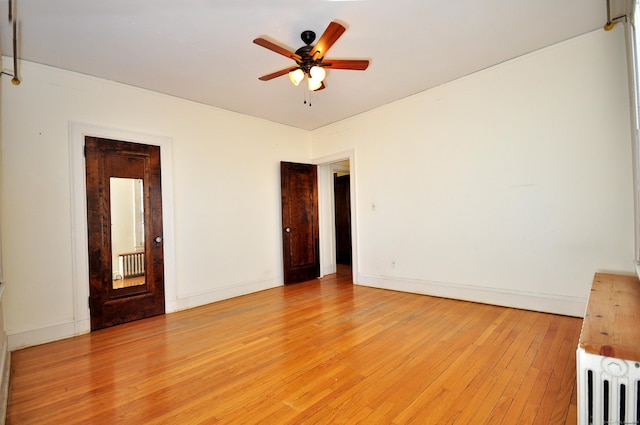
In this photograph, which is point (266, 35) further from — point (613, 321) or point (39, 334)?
point (39, 334)

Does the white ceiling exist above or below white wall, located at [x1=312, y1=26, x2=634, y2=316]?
above

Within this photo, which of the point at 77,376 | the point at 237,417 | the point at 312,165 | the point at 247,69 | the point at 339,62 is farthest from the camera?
the point at 312,165

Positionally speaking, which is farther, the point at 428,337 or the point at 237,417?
the point at 428,337

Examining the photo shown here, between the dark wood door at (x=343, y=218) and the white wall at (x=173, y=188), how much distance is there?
197 cm

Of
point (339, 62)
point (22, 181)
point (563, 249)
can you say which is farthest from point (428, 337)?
point (22, 181)

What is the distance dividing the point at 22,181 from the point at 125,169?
2.99ft

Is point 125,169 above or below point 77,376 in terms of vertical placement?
above

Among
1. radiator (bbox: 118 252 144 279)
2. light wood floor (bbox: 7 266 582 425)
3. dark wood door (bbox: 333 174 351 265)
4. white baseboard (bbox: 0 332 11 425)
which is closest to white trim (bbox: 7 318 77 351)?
light wood floor (bbox: 7 266 582 425)

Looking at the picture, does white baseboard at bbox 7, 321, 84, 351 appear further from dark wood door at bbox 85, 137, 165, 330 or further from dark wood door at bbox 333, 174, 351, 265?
dark wood door at bbox 333, 174, 351, 265

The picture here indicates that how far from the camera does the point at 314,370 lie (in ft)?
7.41

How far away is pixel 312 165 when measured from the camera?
18.6ft

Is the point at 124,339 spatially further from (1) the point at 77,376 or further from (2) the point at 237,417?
(2) the point at 237,417

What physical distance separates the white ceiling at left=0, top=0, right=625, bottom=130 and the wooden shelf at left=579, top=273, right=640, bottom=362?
238 cm

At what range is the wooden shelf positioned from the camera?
1194mm
